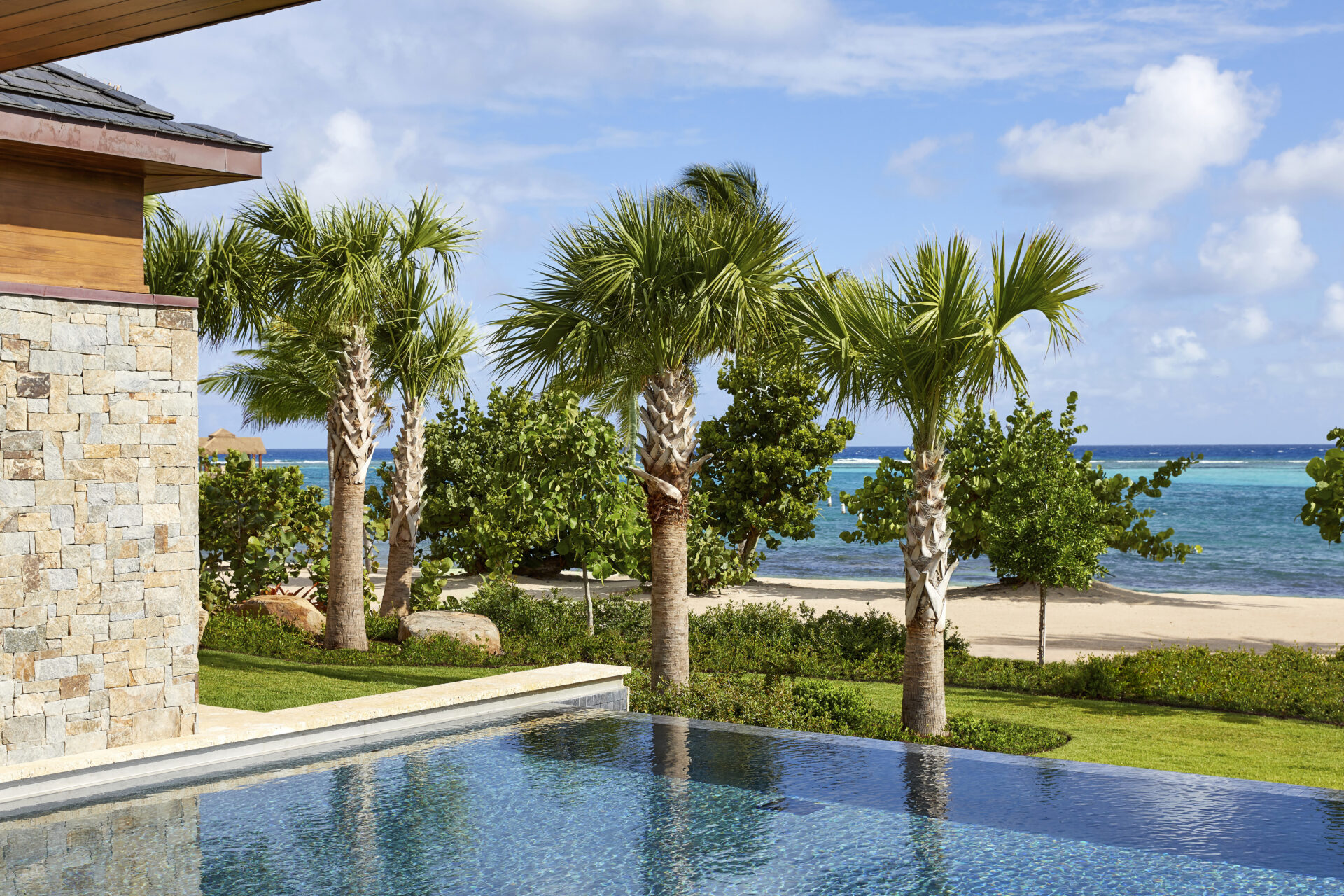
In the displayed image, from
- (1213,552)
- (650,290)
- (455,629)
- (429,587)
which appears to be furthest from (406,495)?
(1213,552)

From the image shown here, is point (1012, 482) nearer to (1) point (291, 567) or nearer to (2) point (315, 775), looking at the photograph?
(2) point (315, 775)

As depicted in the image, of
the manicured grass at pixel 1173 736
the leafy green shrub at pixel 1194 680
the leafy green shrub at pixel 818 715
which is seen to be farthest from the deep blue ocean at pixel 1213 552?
the leafy green shrub at pixel 818 715

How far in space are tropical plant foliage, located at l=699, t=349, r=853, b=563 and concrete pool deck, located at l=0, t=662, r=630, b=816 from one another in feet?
56.9

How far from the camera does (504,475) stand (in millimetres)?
23484

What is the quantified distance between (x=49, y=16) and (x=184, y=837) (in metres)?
5.23

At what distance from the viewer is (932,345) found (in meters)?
10.7

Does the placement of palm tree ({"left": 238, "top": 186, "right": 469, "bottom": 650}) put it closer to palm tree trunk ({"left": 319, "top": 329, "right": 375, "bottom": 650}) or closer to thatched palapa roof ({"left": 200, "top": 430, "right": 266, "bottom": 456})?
palm tree trunk ({"left": 319, "top": 329, "right": 375, "bottom": 650})

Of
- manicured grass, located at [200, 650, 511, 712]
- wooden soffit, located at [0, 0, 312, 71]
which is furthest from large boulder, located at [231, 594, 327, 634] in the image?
wooden soffit, located at [0, 0, 312, 71]

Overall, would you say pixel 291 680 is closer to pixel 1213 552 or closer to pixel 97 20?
pixel 97 20

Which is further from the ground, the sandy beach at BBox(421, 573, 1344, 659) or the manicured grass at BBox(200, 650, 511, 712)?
the manicured grass at BBox(200, 650, 511, 712)

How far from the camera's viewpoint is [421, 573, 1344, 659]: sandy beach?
21.2 m

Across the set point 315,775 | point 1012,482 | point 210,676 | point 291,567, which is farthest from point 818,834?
point 291,567

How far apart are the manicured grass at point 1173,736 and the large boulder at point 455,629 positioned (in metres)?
5.46

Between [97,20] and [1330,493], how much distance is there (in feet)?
55.9
